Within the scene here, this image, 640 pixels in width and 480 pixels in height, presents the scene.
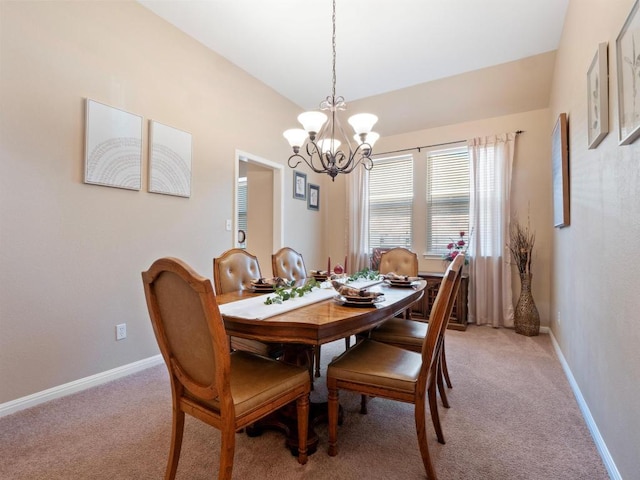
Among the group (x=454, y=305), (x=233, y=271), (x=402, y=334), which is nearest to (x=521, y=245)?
(x=454, y=305)

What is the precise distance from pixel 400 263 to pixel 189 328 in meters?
2.36

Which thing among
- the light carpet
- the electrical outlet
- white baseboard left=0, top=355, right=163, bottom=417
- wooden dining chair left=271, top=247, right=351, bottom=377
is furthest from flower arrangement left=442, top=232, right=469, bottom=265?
the electrical outlet

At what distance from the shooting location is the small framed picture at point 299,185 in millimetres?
4570

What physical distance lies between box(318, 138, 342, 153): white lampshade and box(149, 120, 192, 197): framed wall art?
4.31 feet

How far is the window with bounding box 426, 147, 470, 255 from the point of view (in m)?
4.30

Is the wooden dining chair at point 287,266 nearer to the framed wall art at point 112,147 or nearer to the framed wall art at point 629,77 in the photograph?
the framed wall art at point 112,147

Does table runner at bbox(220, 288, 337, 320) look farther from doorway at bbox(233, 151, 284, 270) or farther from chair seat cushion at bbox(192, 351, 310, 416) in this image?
doorway at bbox(233, 151, 284, 270)

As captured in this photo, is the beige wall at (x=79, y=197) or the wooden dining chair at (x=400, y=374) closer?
the wooden dining chair at (x=400, y=374)

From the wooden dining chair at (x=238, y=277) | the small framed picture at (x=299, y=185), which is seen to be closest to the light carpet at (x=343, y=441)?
the wooden dining chair at (x=238, y=277)

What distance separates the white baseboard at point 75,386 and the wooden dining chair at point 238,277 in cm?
105

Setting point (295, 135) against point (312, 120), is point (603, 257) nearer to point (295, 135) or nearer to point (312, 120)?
point (312, 120)

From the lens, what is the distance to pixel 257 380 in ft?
4.55

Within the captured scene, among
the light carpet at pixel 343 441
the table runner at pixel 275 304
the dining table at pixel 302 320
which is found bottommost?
the light carpet at pixel 343 441

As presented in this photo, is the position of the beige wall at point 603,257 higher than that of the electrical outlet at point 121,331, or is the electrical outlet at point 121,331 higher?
the beige wall at point 603,257
